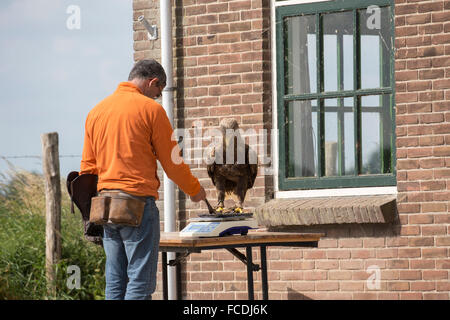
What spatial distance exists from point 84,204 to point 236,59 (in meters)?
2.99

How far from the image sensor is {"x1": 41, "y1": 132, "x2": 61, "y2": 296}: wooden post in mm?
9500

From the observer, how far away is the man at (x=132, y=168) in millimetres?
5547

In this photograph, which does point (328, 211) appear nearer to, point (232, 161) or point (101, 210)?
point (232, 161)

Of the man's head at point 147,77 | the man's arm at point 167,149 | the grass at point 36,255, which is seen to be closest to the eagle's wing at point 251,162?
the man's arm at point 167,149

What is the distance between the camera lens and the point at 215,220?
629 cm

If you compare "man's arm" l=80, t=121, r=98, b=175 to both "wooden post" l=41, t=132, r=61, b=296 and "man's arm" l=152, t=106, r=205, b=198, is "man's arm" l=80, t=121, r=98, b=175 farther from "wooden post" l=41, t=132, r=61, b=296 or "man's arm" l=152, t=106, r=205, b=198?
"wooden post" l=41, t=132, r=61, b=296

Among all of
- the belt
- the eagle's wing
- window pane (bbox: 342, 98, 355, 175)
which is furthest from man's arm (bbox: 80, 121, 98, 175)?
window pane (bbox: 342, 98, 355, 175)

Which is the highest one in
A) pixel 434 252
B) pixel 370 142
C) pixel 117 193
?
pixel 370 142

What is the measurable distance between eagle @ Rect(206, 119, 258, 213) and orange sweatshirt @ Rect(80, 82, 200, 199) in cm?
89

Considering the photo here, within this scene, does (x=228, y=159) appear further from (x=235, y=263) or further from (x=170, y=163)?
(x=235, y=263)

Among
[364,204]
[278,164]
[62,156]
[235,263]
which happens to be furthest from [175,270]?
[62,156]

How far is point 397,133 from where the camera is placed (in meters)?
7.81

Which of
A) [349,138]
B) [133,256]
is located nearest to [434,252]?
[349,138]

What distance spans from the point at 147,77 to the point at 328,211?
8.44 ft
